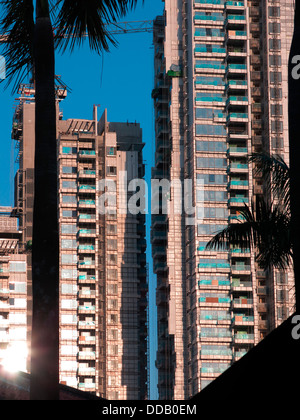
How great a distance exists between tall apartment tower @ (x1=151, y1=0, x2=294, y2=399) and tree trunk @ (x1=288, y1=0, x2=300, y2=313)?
289 ft

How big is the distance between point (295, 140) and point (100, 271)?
11300cm

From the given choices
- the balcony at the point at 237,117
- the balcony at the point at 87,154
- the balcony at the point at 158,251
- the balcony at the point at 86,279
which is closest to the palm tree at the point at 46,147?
the balcony at the point at 237,117

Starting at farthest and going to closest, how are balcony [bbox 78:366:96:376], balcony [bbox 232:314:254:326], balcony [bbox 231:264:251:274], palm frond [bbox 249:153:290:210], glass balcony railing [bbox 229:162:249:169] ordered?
balcony [bbox 78:366:96:376]
glass balcony railing [bbox 229:162:249:169]
balcony [bbox 231:264:251:274]
balcony [bbox 232:314:254:326]
palm frond [bbox 249:153:290:210]

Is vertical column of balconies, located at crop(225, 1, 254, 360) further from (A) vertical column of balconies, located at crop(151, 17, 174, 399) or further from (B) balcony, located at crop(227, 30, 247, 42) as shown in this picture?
(A) vertical column of balconies, located at crop(151, 17, 174, 399)

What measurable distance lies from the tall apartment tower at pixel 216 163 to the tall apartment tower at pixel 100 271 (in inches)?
397

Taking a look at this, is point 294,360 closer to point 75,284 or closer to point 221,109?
point 221,109

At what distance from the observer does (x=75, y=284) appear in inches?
4830

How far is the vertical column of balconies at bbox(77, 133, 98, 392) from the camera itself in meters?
120

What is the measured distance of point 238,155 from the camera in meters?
106

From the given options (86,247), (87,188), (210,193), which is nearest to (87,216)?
(87,188)

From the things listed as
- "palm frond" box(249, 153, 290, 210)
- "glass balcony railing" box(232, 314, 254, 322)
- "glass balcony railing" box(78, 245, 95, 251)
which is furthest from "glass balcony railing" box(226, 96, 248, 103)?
"palm frond" box(249, 153, 290, 210)

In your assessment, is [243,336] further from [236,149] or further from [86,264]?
[86,264]

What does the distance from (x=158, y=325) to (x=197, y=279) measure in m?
14.6

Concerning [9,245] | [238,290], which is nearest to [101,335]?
[9,245]
